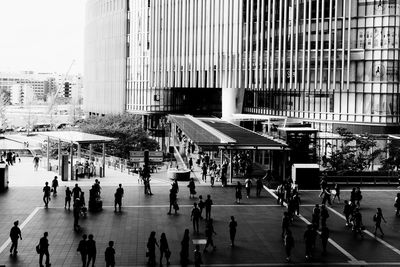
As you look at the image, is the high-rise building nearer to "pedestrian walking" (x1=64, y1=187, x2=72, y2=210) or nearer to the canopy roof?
the canopy roof

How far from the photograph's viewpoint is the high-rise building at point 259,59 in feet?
224

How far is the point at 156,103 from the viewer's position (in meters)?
100

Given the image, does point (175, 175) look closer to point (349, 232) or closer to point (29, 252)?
point (349, 232)

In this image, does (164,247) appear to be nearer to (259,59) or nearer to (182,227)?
(182,227)

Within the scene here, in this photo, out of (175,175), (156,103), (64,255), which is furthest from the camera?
(156,103)

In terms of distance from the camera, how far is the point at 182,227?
2769 centimetres

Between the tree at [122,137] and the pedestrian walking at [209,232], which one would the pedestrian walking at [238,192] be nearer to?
the pedestrian walking at [209,232]

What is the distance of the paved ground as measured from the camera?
2277 centimetres

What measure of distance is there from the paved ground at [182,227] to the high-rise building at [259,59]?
103 ft

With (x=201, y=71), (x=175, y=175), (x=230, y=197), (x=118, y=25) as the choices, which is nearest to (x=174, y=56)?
(x=201, y=71)

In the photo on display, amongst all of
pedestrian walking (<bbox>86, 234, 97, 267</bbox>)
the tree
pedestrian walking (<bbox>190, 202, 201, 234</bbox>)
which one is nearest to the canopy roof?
pedestrian walking (<bbox>190, 202, 201, 234</bbox>)

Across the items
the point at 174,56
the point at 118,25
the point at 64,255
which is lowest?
the point at 64,255

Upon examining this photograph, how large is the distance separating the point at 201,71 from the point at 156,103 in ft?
51.2

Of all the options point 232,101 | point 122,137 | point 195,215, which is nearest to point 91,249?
point 195,215
